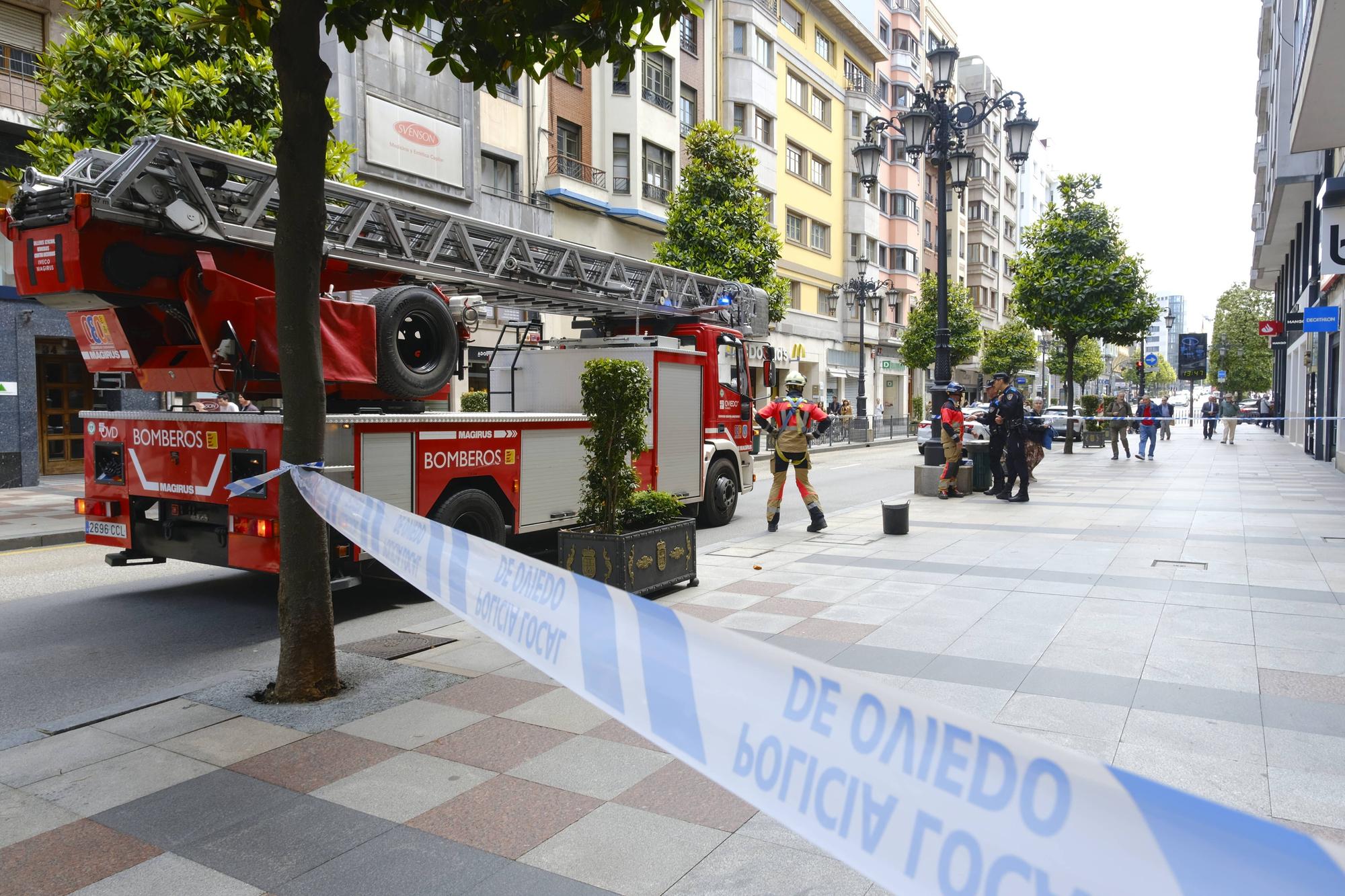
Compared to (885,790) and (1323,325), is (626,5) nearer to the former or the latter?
(885,790)

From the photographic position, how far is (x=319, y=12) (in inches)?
193

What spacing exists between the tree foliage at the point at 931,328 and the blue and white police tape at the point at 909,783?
48.7 m

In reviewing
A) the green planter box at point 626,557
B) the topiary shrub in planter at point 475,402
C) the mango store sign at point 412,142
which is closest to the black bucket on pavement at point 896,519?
the green planter box at point 626,557

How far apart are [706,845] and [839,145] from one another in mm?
48409

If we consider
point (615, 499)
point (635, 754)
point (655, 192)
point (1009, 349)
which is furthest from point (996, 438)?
point (1009, 349)

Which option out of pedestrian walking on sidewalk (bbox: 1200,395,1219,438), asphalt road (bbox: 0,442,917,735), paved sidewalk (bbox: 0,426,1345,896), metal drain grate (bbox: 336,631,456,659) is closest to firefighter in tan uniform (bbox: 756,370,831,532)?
asphalt road (bbox: 0,442,917,735)

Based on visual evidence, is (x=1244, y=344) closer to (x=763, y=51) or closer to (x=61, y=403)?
(x=763, y=51)

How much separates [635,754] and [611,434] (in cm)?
355

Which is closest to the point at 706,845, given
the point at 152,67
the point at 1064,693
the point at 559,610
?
the point at 559,610

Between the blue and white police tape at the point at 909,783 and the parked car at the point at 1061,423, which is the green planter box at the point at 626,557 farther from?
the parked car at the point at 1061,423

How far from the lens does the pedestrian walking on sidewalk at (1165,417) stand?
33.7m

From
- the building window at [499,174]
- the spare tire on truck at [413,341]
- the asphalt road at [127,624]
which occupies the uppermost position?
the building window at [499,174]

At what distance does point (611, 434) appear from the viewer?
24.5ft

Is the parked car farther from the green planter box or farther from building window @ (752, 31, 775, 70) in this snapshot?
the green planter box
